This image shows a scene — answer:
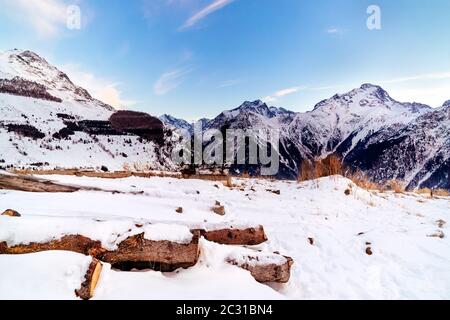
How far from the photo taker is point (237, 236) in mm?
4523

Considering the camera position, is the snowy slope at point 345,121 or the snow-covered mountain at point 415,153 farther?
the snowy slope at point 345,121

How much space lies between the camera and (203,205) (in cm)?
618

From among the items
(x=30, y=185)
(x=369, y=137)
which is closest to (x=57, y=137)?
(x=30, y=185)

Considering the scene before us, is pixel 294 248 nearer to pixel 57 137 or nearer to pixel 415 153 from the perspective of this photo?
pixel 57 137

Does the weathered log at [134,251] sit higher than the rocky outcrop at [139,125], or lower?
lower

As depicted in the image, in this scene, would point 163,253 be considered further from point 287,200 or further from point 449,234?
point 287,200

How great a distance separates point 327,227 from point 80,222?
4.48 meters

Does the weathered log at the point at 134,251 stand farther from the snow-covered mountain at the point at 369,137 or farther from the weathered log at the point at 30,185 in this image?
the snow-covered mountain at the point at 369,137

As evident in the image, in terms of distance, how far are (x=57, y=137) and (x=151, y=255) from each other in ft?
142

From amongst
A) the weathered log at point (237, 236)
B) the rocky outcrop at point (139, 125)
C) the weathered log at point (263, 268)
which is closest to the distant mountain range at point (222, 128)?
the rocky outcrop at point (139, 125)

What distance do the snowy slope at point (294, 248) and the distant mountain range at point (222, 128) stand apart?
17.6 feet

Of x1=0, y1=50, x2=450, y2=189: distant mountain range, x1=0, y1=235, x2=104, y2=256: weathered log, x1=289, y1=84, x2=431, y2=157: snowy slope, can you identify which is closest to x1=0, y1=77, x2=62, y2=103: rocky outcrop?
x1=0, y1=50, x2=450, y2=189: distant mountain range

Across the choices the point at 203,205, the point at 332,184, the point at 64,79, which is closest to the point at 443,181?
the point at 332,184

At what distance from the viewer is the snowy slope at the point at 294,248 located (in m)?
2.97
